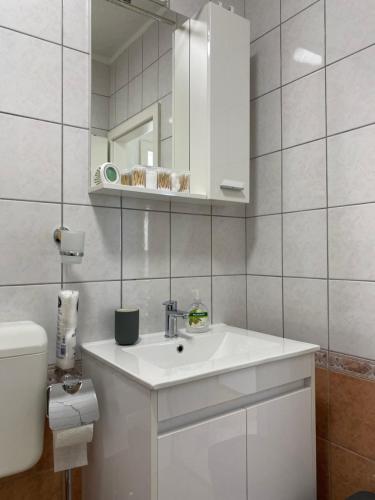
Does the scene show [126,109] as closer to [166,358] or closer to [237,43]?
[237,43]

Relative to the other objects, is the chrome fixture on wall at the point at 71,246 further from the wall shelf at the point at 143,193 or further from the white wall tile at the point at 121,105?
the white wall tile at the point at 121,105

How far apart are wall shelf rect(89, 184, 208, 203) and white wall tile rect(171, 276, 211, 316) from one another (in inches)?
12.8

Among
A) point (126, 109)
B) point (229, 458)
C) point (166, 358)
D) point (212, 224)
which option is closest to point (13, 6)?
point (126, 109)

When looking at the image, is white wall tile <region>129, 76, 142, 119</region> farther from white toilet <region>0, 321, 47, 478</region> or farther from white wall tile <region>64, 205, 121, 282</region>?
white toilet <region>0, 321, 47, 478</region>

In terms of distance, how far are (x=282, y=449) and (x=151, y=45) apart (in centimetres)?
146

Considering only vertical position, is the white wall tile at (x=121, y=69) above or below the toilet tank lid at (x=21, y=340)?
above

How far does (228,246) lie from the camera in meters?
1.62

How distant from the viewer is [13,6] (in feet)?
3.66

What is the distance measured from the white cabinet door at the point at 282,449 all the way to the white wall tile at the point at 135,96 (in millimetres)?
1070

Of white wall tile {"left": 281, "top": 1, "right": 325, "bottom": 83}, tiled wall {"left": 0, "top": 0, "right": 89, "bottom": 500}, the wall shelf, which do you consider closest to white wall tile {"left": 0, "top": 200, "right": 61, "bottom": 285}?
tiled wall {"left": 0, "top": 0, "right": 89, "bottom": 500}

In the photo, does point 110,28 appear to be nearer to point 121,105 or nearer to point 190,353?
point 121,105

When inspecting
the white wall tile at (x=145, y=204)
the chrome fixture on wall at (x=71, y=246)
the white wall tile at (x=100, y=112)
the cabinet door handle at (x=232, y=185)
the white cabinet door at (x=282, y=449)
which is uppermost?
the white wall tile at (x=100, y=112)

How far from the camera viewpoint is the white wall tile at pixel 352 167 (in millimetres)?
1195

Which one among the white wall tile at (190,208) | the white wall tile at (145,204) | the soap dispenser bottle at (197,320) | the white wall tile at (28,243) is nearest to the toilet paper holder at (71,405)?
the white wall tile at (28,243)
